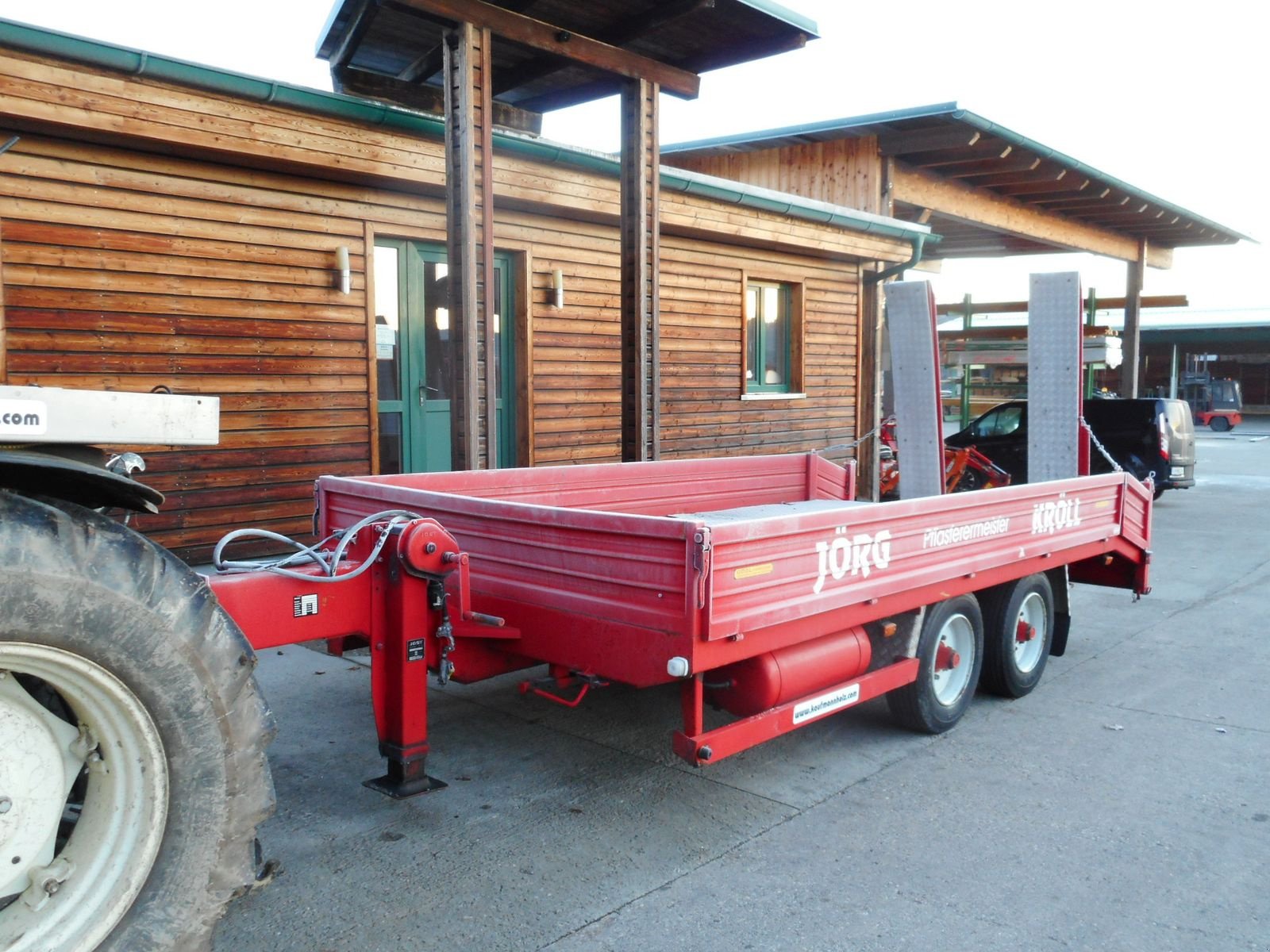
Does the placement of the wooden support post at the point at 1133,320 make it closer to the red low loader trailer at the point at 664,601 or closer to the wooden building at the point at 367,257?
the wooden building at the point at 367,257

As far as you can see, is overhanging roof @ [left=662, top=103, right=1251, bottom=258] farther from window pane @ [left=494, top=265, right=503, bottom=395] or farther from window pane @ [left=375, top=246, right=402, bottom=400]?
window pane @ [left=375, top=246, right=402, bottom=400]

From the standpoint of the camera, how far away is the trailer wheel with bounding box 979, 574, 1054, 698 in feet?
17.6

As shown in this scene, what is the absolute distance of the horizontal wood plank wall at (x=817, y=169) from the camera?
44.9 feet

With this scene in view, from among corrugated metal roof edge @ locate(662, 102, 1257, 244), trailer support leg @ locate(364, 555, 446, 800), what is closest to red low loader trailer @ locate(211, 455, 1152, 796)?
trailer support leg @ locate(364, 555, 446, 800)

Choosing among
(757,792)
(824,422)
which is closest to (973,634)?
(757,792)

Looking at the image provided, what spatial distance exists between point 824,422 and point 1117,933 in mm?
9907

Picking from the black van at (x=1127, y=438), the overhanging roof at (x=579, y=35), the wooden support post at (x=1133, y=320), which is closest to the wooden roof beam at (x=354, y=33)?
the overhanging roof at (x=579, y=35)

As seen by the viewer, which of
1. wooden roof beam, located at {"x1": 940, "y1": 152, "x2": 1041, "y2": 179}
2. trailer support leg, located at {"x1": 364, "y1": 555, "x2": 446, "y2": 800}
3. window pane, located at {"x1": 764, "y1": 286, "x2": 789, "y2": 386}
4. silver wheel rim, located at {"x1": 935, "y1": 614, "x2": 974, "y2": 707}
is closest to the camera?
trailer support leg, located at {"x1": 364, "y1": 555, "x2": 446, "y2": 800}

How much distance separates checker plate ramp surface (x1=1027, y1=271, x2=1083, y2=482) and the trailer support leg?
5242mm

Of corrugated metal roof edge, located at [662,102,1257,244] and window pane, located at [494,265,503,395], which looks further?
corrugated metal roof edge, located at [662,102,1257,244]

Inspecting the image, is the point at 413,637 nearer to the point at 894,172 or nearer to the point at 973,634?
the point at 973,634

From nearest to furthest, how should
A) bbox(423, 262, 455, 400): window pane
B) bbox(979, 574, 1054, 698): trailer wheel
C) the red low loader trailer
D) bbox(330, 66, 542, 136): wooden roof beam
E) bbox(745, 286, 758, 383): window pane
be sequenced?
the red low loader trailer, bbox(979, 574, 1054, 698): trailer wheel, bbox(330, 66, 542, 136): wooden roof beam, bbox(423, 262, 455, 400): window pane, bbox(745, 286, 758, 383): window pane

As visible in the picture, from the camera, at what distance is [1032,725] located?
514 cm

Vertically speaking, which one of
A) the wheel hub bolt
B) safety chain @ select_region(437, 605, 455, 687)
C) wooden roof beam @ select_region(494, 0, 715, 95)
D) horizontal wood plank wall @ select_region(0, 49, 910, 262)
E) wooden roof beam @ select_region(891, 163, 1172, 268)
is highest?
wooden roof beam @ select_region(891, 163, 1172, 268)
